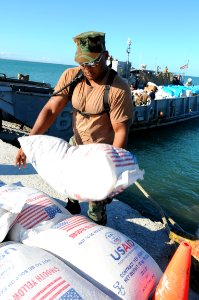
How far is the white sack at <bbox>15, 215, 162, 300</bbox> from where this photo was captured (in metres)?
2.07

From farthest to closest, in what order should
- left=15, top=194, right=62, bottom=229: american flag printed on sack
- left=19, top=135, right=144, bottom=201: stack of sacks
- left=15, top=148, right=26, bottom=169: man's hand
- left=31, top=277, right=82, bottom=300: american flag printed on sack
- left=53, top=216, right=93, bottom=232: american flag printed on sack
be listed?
left=15, top=148, right=26, bottom=169: man's hand, left=15, top=194, right=62, bottom=229: american flag printed on sack, left=53, top=216, right=93, bottom=232: american flag printed on sack, left=19, top=135, right=144, bottom=201: stack of sacks, left=31, top=277, right=82, bottom=300: american flag printed on sack

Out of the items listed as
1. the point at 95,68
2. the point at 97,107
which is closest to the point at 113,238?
the point at 97,107

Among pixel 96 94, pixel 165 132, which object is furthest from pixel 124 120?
pixel 165 132

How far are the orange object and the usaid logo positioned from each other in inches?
15.7

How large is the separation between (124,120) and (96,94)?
332 mm

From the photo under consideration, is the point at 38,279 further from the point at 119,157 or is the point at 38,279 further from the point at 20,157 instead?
the point at 20,157

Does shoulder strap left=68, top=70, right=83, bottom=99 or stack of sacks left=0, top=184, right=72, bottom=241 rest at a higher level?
shoulder strap left=68, top=70, right=83, bottom=99

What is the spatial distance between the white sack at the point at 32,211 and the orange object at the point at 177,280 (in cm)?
99

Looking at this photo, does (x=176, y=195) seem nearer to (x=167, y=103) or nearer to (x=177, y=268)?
(x=177, y=268)

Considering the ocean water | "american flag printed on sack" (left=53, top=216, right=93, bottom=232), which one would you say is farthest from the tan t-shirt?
the ocean water

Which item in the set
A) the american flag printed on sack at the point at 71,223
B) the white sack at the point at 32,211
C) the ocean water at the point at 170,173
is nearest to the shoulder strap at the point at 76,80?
the white sack at the point at 32,211

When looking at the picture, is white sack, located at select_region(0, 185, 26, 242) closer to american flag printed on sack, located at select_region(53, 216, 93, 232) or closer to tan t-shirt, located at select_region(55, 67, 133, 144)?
american flag printed on sack, located at select_region(53, 216, 93, 232)

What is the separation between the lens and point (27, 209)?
2.82 m

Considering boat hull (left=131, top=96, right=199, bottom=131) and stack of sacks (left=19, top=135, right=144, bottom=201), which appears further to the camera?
boat hull (left=131, top=96, right=199, bottom=131)
